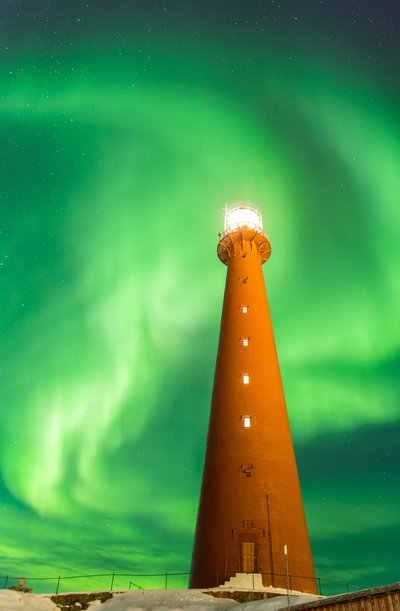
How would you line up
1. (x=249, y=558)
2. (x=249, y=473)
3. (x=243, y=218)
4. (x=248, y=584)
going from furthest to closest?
(x=243, y=218), (x=249, y=473), (x=249, y=558), (x=248, y=584)

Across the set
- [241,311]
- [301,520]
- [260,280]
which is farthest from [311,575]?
[260,280]

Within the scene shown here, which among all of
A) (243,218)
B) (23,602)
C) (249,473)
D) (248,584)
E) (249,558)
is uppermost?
(243,218)

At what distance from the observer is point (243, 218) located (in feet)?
140

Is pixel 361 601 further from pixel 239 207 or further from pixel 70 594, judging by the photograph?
pixel 239 207

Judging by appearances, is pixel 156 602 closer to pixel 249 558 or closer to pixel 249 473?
pixel 249 558

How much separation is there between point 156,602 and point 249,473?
856 cm

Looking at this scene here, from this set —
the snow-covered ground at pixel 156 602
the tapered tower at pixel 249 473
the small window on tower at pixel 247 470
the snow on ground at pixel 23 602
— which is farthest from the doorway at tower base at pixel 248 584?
the snow on ground at pixel 23 602

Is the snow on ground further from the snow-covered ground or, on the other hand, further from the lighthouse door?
the lighthouse door

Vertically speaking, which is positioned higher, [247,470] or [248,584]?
[247,470]

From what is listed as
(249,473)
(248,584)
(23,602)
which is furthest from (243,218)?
(23,602)

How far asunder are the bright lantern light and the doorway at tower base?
1060 inches

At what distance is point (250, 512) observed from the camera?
27.2m

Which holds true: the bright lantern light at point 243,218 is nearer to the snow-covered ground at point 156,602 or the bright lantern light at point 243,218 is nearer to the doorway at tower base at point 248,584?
the doorway at tower base at point 248,584

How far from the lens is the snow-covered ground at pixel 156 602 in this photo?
21689 millimetres
